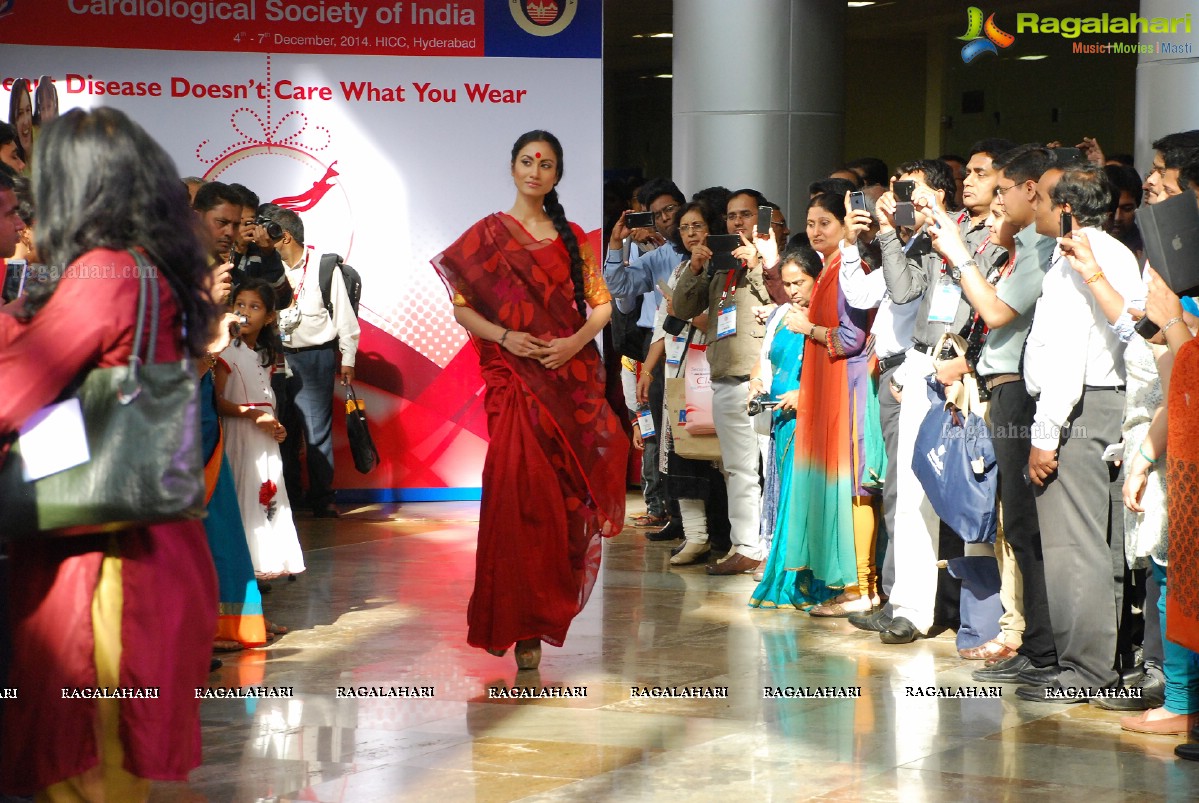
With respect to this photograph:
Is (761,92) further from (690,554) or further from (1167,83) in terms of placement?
(690,554)

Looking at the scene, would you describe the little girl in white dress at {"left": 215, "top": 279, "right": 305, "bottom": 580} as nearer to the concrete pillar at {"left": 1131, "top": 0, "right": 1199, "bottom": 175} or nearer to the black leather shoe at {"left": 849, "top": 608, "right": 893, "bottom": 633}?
the black leather shoe at {"left": 849, "top": 608, "right": 893, "bottom": 633}

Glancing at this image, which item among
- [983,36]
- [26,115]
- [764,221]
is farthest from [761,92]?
[983,36]

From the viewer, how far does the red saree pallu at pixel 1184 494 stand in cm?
402

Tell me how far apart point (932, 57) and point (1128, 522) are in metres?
12.9

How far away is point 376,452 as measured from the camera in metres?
9.09

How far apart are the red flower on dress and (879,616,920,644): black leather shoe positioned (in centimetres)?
248

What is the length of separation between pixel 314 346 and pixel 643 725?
477 centimetres

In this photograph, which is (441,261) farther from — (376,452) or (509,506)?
(376,452)

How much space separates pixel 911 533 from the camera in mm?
5730

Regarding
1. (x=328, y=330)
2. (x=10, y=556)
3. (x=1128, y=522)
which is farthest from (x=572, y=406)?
(x=328, y=330)

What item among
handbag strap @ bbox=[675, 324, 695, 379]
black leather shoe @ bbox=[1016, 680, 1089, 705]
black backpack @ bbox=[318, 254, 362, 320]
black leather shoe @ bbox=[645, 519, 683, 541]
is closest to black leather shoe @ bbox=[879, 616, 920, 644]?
black leather shoe @ bbox=[1016, 680, 1089, 705]

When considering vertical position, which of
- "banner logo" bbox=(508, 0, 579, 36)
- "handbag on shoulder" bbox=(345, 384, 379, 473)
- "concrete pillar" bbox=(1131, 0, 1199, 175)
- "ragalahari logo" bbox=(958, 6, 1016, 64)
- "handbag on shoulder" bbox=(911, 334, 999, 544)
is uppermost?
"ragalahari logo" bbox=(958, 6, 1016, 64)

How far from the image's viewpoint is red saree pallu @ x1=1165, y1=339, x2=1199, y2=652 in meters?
4.02

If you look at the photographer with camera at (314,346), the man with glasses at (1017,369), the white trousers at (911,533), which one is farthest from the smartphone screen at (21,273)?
the photographer with camera at (314,346)
